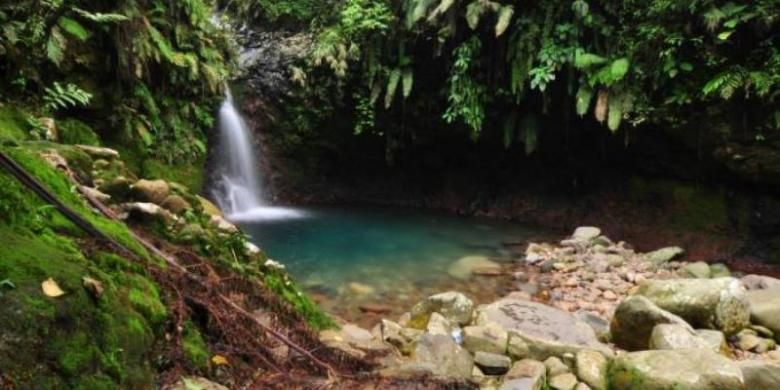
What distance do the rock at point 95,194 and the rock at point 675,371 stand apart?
145 inches

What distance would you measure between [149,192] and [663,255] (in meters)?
8.30

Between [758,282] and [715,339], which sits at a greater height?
[715,339]

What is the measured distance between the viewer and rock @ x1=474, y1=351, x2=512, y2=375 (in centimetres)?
397

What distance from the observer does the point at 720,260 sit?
9.22 m

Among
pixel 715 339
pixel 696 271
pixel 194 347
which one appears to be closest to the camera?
pixel 194 347

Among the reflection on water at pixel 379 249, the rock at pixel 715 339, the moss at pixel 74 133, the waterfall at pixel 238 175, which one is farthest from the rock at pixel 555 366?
the waterfall at pixel 238 175

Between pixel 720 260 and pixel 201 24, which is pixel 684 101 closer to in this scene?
pixel 720 260

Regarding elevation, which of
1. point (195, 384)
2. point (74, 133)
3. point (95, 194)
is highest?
point (74, 133)

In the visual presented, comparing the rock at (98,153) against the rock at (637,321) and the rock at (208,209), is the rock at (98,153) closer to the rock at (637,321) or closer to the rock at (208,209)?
the rock at (208,209)

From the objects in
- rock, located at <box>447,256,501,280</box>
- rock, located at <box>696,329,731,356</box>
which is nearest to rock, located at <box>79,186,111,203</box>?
rock, located at <box>696,329,731,356</box>

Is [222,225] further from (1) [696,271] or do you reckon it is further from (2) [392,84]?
(2) [392,84]

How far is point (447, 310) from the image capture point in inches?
217

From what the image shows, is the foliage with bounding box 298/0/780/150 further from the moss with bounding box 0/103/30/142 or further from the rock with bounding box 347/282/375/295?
the moss with bounding box 0/103/30/142

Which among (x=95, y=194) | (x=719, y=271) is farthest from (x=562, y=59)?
(x=95, y=194)
